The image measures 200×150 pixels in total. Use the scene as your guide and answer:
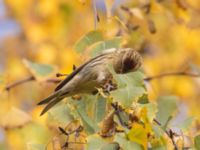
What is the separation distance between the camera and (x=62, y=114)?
1.72 m

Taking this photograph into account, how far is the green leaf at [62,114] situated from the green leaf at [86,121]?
0.08 ft

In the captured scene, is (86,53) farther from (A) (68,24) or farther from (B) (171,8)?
(A) (68,24)

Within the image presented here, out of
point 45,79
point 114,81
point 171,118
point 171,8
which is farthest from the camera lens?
point 171,8

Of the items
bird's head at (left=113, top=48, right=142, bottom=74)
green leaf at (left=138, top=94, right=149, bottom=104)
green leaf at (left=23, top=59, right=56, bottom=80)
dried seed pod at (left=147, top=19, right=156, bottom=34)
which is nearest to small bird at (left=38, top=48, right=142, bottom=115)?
bird's head at (left=113, top=48, right=142, bottom=74)

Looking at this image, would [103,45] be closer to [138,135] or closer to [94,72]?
[94,72]

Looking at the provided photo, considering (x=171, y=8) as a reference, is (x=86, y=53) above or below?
below

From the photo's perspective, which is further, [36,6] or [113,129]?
[36,6]

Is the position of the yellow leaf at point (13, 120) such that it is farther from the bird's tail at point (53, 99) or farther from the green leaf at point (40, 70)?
the bird's tail at point (53, 99)

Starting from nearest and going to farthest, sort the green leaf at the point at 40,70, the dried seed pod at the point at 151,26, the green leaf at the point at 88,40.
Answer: the green leaf at the point at 88,40
the green leaf at the point at 40,70
the dried seed pod at the point at 151,26

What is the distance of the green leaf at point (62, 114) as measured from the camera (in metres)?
1.70

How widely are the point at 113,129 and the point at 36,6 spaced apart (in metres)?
2.75

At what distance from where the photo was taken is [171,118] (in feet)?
5.92

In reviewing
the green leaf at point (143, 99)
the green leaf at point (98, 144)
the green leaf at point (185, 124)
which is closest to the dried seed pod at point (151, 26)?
the green leaf at point (185, 124)

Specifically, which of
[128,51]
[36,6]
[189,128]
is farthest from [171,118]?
[36,6]
